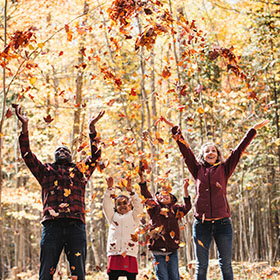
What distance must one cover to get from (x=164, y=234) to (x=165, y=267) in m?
0.38

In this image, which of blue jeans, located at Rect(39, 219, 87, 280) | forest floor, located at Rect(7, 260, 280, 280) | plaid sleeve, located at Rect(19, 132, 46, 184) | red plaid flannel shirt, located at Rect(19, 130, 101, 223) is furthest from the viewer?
forest floor, located at Rect(7, 260, 280, 280)

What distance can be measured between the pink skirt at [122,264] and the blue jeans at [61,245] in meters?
0.87

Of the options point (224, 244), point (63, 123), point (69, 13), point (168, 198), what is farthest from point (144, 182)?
point (63, 123)

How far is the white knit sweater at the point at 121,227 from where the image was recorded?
4.70 meters

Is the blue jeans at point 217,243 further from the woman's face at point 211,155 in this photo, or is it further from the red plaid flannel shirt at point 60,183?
the red plaid flannel shirt at point 60,183

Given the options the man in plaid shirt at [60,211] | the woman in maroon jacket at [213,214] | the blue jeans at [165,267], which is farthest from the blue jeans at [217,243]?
the man in plaid shirt at [60,211]

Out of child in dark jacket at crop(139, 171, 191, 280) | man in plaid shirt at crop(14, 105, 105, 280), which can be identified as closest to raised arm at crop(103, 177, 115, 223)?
child in dark jacket at crop(139, 171, 191, 280)

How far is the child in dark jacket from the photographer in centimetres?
449

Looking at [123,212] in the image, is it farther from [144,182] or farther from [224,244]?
[224,244]

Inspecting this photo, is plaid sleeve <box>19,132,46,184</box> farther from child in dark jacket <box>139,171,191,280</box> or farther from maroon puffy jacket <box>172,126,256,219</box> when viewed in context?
maroon puffy jacket <box>172,126,256,219</box>

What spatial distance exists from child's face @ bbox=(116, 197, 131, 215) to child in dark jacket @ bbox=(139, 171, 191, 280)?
43 centimetres

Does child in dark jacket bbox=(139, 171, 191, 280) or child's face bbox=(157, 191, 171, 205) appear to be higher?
child's face bbox=(157, 191, 171, 205)

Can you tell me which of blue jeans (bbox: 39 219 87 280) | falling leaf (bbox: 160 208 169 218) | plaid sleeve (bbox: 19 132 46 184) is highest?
plaid sleeve (bbox: 19 132 46 184)

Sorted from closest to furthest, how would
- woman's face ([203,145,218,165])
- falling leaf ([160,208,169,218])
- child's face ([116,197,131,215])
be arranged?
woman's face ([203,145,218,165]) → falling leaf ([160,208,169,218]) → child's face ([116,197,131,215])
